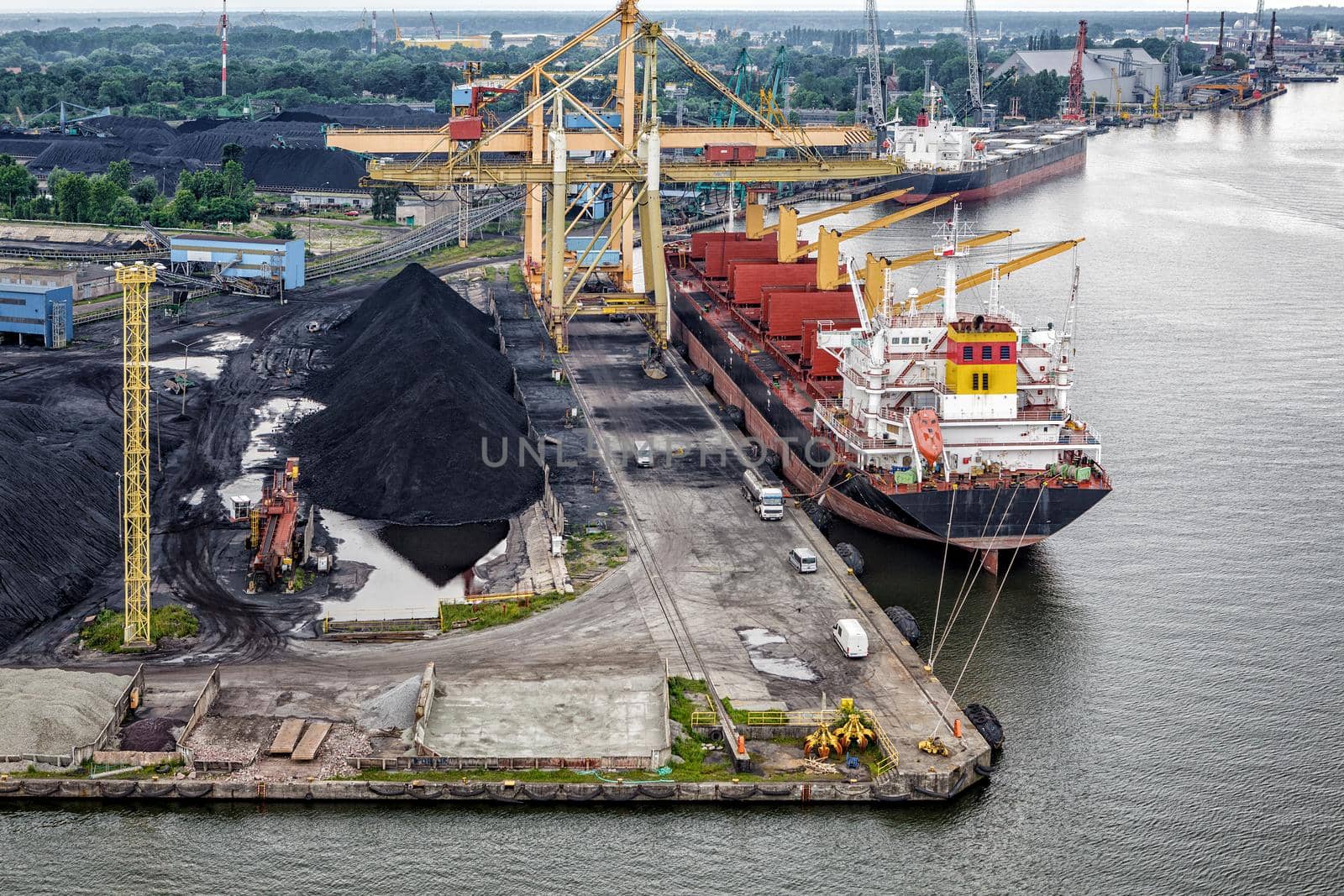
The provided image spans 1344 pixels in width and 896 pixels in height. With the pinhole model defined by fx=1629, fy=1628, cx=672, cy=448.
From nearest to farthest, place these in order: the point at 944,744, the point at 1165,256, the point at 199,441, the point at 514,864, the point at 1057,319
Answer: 1. the point at 514,864
2. the point at 944,744
3. the point at 199,441
4. the point at 1057,319
5. the point at 1165,256

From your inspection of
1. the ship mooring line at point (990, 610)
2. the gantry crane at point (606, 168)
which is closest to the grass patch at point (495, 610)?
the ship mooring line at point (990, 610)

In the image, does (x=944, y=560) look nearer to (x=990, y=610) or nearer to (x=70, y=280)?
(x=990, y=610)

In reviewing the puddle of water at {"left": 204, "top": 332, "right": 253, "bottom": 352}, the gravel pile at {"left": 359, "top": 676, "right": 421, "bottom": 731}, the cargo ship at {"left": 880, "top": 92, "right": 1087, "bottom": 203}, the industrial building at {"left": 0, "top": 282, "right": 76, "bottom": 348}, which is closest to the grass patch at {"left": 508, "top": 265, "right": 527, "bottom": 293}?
the puddle of water at {"left": 204, "top": 332, "right": 253, "bottom": 352}

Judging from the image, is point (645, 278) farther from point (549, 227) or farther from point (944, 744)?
point (944, 744)

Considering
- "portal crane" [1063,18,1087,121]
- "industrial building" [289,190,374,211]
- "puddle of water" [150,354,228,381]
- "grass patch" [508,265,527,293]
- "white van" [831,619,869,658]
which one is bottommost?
"white van" [831,619,869,658]

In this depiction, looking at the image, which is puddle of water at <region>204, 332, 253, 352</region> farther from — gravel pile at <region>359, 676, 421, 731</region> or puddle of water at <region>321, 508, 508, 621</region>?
gravel pile at <region>359, 676, 421, 731</region>

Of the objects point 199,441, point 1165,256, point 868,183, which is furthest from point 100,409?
point 868,183

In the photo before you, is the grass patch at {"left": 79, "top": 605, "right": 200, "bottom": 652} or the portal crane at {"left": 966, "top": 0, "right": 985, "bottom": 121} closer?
the grass patch at {"left": 79, "top": 605, "right": 200, "bottom": 652}
